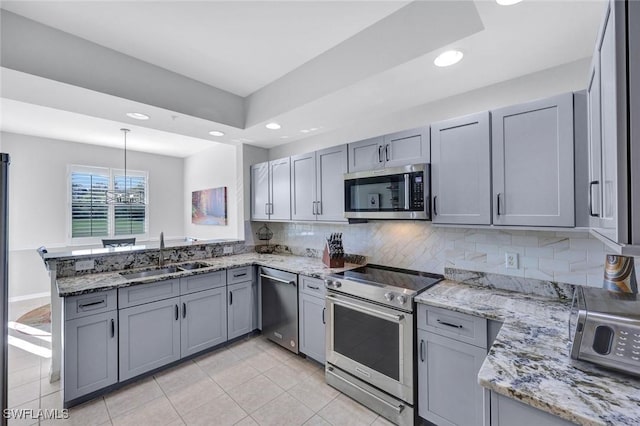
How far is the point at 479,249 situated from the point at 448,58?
4.66 feet

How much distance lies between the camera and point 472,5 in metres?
1.52

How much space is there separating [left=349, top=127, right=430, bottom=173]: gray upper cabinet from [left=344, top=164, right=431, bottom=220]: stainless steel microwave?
0.10 m

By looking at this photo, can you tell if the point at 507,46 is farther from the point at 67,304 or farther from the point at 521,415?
the point at 67,304

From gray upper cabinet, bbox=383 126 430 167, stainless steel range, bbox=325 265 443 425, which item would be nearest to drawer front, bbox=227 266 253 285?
stainless steel range, bbox=325 265 443 425

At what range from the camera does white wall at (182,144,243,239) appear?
16.6 ft

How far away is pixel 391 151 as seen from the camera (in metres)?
2.36

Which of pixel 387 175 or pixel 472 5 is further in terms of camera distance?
pixel 387 175

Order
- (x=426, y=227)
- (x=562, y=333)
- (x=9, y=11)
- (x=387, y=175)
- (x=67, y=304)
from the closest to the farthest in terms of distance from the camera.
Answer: (x=562, y=333), (x=9, y=11), (x=67, y=304), (x=387, y=175), (x=426, y=227)

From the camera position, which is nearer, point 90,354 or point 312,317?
point 90,354

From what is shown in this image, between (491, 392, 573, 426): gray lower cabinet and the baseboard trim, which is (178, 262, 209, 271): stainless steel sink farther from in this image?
the baseboard trim

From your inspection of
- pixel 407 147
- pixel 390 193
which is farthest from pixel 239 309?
pixel 407 147

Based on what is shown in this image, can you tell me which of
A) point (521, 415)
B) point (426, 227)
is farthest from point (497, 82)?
point (521, 415)

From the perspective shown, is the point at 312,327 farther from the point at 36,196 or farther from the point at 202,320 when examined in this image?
the point at 36,196

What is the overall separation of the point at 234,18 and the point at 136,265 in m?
2.60
